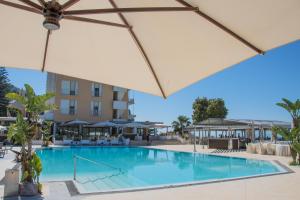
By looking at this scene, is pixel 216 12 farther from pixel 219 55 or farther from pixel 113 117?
pixel 113 117

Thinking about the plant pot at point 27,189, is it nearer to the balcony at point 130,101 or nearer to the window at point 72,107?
the window at point 72,107

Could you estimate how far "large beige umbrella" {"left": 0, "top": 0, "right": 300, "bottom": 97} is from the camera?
2.37 m

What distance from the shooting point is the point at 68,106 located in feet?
116

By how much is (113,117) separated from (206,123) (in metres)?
17.5

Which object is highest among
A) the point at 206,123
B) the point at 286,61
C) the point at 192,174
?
the point at 286,61

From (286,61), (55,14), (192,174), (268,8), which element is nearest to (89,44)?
(55,14)

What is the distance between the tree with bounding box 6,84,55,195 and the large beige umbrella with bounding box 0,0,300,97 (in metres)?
2.22

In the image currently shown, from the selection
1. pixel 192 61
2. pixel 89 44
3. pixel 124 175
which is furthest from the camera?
pixel 124 175

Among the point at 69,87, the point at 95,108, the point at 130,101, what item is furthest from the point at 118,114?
the point at 69,87

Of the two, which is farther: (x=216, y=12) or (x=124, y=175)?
(x=124, y=175)

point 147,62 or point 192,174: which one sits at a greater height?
point 147,62

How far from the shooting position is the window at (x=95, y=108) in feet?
121

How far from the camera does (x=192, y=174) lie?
11953mm

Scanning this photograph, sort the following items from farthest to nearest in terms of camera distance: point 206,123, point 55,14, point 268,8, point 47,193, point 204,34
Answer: point 206,123 → point 47,193 → point 204,34 → point 55,14 → point 268,8
